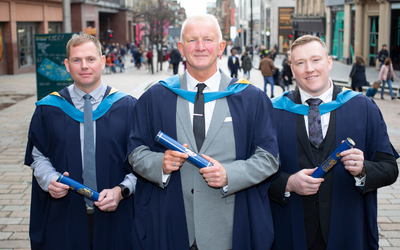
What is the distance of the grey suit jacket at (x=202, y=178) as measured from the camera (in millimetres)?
2568

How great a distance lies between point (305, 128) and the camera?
115 inches

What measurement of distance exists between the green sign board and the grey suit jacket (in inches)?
355

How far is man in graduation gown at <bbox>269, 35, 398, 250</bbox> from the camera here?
284 centimetres

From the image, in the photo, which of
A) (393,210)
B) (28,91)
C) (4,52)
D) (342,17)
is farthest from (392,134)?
(342,17)

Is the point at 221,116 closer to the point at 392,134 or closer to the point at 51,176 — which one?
the point at 51,176

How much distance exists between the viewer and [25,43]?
88.6 ft

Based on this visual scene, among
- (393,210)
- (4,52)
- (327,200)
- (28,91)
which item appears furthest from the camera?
(4,52)

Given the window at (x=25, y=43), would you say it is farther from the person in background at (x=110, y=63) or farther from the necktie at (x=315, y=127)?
the necktie at (x=315, y=127)

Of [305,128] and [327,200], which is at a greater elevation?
[305,128]

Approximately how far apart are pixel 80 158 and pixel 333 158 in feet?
5.66

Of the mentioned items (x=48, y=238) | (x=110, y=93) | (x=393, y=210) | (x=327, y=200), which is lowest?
(x=393, y=210)

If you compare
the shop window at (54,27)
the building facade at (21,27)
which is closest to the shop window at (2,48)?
the building facade at (21,27)

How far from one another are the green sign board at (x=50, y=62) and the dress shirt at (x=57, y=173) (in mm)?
8237

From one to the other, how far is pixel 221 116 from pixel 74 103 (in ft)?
3.83
